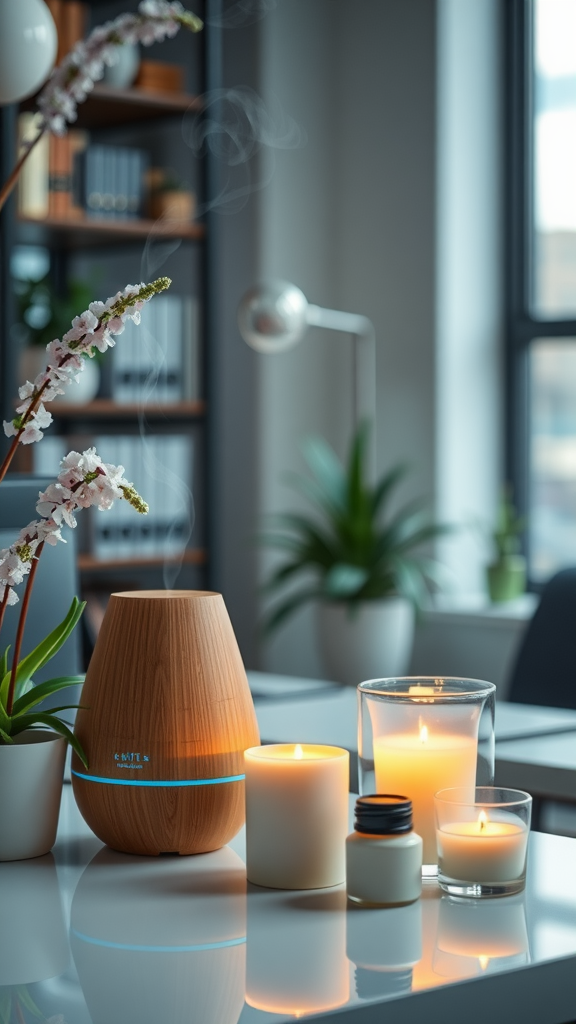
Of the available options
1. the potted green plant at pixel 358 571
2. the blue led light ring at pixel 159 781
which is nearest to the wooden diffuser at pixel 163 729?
the blue led light ring at pixel 159 781

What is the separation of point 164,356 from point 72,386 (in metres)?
0.37

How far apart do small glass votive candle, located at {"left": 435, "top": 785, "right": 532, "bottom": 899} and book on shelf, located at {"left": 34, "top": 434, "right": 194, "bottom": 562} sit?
8.89 feet

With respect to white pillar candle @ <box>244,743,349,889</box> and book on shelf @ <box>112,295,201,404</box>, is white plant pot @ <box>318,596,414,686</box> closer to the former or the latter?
book on shelf @ <box>112,295,201,404</box>

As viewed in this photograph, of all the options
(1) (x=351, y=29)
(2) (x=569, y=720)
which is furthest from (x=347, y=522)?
(2) (x=569, y=720)

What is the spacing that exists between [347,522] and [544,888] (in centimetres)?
308

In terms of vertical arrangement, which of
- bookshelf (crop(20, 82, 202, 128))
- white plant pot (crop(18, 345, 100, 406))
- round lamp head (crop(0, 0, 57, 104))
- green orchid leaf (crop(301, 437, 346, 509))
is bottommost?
green orchid leaf (crop(301, 437, 346, 509))

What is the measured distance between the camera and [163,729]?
93 cm

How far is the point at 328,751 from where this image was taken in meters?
0.93

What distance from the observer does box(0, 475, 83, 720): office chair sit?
129 centimetres

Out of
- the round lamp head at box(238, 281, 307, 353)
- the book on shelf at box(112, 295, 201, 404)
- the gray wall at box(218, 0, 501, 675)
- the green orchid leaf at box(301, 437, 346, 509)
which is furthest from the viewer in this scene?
the gray wall at box(218, 0, 501, 675)

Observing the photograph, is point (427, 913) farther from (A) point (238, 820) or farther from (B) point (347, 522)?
(B) point (347, 522)

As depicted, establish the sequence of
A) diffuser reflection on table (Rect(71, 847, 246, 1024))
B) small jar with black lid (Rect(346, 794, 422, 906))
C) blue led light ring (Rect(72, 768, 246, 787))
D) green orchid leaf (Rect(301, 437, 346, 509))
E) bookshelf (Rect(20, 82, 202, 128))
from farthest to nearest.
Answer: green orchid leaf (Rect(301, 437, 346, 509))
bookshelf (Rect(20, 82, 202, 128))
blue led light ring (Rect(72, 768, 246, 787))
small jar with black lid (Rect(346, 794, 422, 906))
diffuser reflection on table (Rect(71, 847, 246, 1024))

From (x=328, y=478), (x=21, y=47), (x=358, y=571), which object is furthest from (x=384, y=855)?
(x=328, y=478)

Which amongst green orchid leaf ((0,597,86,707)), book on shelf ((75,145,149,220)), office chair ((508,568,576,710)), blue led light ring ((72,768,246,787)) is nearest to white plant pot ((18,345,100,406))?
book on shelf ((75,145,149,220))
